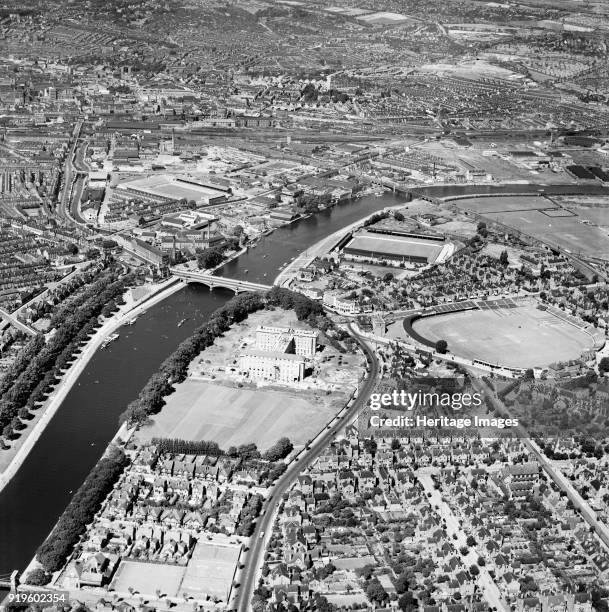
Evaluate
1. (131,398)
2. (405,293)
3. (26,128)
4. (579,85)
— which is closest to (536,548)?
(131,398)

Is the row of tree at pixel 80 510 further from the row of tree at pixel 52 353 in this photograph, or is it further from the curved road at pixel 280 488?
the curved road at pixel 280 488

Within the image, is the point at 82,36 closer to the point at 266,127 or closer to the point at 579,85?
the point at 266,127

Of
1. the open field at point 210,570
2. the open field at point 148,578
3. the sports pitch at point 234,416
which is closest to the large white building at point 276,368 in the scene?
the sports pitch at point 234,416

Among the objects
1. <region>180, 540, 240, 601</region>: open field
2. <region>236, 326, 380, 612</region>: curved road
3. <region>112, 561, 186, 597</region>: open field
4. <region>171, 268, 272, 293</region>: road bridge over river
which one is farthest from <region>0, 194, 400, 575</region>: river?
<region>236, 326, 380, 612</region>: curved road

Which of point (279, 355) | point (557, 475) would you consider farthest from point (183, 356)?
point (557, 475)

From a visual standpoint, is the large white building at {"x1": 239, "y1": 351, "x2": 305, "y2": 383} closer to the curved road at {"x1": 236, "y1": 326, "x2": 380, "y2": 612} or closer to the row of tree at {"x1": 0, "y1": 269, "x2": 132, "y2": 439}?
the curved road at {"x1": 236, "y1": 326, "x2": 380, "y2": 612}

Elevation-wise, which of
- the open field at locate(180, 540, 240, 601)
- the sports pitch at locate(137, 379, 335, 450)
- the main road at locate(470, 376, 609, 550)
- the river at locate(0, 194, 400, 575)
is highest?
the main road at locate(470, 376, 609, 550)
